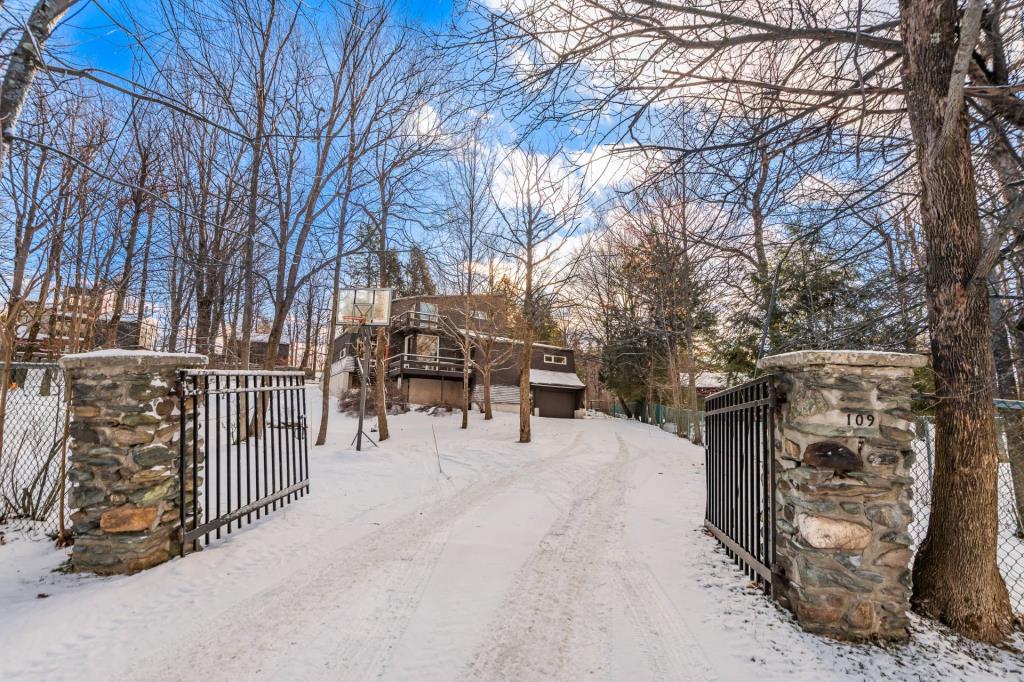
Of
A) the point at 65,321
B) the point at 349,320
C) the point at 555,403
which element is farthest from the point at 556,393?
the point at 65,321

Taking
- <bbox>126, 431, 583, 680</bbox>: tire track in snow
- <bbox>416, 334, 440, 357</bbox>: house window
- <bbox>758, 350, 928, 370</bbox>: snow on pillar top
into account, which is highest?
<bbox>416, 334, 440, 357</bbox>: house window

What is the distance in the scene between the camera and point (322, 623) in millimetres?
3102

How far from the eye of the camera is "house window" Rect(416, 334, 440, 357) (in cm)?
2569

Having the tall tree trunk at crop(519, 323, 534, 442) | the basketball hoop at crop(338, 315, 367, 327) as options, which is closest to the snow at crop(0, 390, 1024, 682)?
the basketball hoop at crop(338, 315, 367, 327)

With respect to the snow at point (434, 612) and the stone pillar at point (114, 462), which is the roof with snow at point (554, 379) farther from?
the stone pillar at point (114, 462)

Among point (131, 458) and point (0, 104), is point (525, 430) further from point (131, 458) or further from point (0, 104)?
point (0, 104)

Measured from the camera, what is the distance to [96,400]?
12.5ft

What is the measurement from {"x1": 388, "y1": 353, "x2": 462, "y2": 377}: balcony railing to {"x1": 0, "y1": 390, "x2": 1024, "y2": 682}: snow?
18.8 m

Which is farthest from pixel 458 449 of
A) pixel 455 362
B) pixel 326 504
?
pixel 455 362

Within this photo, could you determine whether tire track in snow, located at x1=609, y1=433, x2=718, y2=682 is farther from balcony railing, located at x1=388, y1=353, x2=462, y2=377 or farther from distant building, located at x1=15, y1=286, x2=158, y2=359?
balcony railing, located at x1=388, y1=353, x2=462, y2=377

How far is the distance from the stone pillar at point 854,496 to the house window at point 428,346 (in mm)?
23140

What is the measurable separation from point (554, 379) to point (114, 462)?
82.0ft

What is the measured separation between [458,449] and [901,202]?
33.7 feet

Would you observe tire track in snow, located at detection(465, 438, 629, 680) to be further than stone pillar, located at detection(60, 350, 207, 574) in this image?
No
